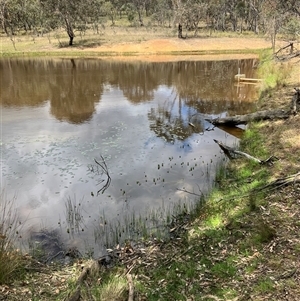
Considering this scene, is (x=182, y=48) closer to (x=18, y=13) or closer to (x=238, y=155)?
(x=18, y=13)

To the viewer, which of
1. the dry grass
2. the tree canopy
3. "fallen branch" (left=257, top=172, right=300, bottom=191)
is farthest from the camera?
the tree canopy

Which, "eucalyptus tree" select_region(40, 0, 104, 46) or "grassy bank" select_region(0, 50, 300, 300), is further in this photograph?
"eucalyptus tree" select_region(40, 0, 104, 46)

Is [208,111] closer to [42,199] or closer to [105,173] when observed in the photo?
[105,173]

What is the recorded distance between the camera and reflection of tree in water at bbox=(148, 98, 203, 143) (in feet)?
46.3

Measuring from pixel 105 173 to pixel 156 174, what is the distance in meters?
1.50

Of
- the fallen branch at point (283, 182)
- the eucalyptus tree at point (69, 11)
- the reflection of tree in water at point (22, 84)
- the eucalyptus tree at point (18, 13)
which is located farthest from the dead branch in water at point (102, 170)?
the eucalyptus tree at point (18, 13)

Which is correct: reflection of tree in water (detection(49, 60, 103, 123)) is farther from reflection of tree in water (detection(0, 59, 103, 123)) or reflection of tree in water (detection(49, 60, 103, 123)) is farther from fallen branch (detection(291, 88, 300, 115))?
fallen branch (detection(291, 88, 300, 115))

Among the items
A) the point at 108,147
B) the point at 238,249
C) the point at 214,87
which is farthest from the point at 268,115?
the point at 214,87

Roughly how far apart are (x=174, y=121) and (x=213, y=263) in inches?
427

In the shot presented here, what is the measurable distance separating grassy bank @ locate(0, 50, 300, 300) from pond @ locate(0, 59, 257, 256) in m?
1.11

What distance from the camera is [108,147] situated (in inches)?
500

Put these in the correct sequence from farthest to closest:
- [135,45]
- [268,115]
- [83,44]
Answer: [83,44]
[135,45]
[268,115]

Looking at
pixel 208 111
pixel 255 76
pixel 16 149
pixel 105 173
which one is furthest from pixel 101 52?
pixel 105 173

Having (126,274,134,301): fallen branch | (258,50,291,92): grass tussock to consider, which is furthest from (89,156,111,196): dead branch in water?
(258,50,291,92): grass tussock
